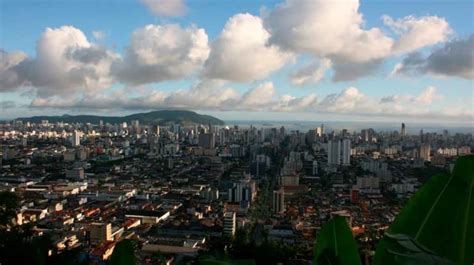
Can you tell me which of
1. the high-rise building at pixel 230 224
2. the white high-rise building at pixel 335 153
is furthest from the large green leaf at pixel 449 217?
the white high-rise building at pixel 335 153

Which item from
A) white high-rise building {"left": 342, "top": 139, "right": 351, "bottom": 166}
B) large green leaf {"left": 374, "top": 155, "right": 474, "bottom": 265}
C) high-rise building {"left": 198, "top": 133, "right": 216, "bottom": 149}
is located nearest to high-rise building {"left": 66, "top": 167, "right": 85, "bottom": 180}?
high-rise building {"left": 198, "top": 133, "right": 216, "bottom": 149}

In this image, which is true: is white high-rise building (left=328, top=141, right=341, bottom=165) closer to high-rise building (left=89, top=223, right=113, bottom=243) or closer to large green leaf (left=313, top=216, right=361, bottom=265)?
high-rise building (left=89, top=223, right=113, bottom=243)

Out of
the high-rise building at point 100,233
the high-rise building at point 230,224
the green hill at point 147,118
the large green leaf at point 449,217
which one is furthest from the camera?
the green hill at point 147,118

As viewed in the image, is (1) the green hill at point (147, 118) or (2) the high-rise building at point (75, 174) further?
(1) the green hill at point (147, 118)

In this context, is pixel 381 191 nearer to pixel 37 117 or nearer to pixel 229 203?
pixel 229 203

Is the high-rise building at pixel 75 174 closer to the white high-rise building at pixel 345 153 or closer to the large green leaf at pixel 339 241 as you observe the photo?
the white high-rise building at pixel 345 153

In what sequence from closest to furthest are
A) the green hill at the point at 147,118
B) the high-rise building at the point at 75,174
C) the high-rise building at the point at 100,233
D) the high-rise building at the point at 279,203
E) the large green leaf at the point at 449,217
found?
the large green leaf at the point at 449,217
the high-rise building at the point at 100,233
the high-rise building at the point at 279,203
the high-rise building at the point at 75,174
the green hill at the point at 147,118

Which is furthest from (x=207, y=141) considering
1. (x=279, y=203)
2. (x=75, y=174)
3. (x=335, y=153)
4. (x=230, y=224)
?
(x=230, y=224)
